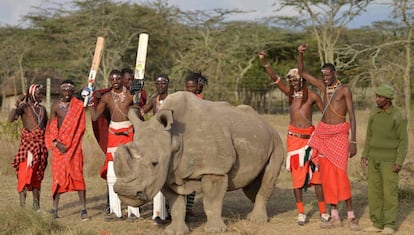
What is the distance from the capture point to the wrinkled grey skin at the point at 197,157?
6.46 metres

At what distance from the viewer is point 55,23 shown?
34.9 metres

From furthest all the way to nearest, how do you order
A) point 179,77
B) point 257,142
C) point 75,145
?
point 179,77
point 75,145
point 257,142

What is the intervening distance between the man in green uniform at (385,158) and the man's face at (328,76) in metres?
0.58

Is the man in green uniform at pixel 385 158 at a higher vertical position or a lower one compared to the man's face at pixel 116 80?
lower

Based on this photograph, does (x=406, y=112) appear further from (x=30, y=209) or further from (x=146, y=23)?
(x=146, y=23)

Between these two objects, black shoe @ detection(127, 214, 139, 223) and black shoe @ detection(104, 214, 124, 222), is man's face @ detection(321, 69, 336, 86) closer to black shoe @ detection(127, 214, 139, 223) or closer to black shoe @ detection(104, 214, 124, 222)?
black shoe @ detection(127, 214, 139, 223)

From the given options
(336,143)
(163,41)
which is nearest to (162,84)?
(336,143)

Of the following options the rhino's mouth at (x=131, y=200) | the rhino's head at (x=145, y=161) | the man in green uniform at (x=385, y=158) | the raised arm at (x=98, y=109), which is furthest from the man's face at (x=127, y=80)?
the man in green uniform at (x=385, y=158)

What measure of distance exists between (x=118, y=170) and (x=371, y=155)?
2856 mm

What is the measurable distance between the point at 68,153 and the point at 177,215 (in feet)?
6.33

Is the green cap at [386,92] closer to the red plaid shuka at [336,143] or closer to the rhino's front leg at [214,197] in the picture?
the red plaid shuka at [336,143]

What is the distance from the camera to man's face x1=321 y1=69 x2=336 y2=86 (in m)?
7.46

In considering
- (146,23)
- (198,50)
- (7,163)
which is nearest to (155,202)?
(7,163)

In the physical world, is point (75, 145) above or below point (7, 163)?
above
